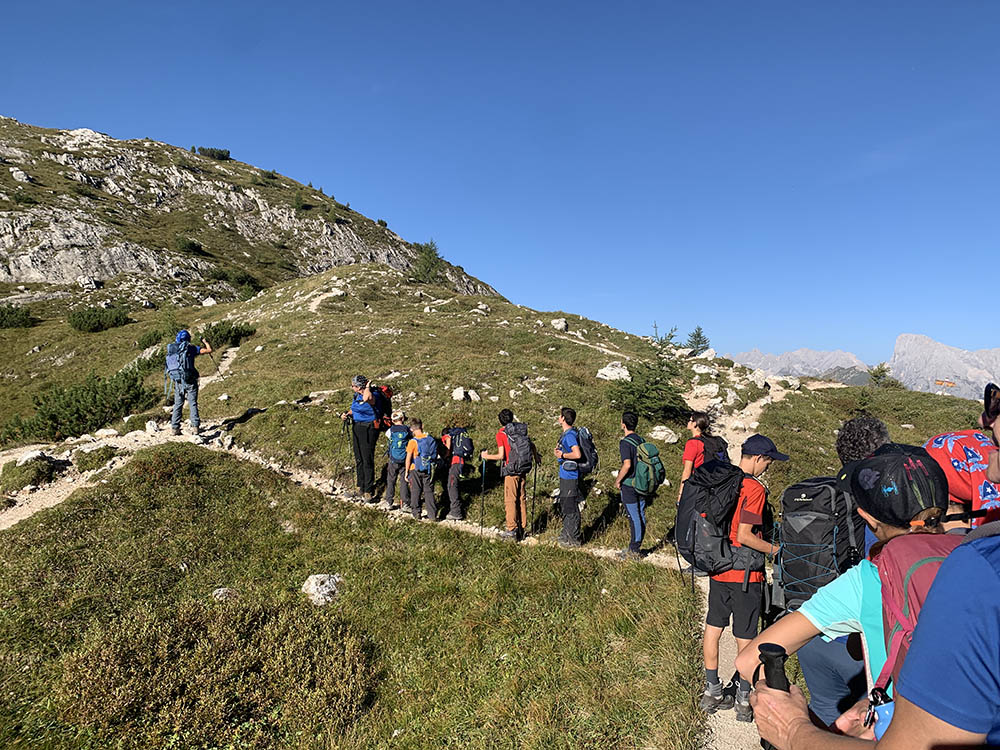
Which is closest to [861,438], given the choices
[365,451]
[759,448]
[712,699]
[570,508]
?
[759,448]

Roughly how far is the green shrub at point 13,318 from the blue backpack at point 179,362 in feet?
105

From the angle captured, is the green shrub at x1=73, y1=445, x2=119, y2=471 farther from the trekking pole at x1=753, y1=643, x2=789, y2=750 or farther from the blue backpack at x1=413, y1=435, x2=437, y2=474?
the trekking pole at x1=753, y1=643, x2=789, y2=750

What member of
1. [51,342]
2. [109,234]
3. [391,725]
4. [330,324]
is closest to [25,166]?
[109,234]

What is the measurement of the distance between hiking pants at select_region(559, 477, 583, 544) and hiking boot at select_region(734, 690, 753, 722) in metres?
4.34

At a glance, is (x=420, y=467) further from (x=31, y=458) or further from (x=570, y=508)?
(x=31, y=458)

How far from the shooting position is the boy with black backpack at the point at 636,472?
27.9 ft

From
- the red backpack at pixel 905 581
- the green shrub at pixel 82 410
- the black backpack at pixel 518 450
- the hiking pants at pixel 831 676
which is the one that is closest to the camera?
the red backpack at pixel 905 581

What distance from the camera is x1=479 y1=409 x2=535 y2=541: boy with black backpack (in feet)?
30.0

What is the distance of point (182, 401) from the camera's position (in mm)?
13672

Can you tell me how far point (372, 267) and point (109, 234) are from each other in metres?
38.5

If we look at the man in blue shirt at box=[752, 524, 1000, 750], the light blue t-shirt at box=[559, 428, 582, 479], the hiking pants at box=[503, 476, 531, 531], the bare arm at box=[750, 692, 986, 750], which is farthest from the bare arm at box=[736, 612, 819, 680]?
the hiking pants at box=[503, 476, 531, 531]

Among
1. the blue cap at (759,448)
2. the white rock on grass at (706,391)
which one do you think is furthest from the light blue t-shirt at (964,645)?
the white rock on grass at (706,391)

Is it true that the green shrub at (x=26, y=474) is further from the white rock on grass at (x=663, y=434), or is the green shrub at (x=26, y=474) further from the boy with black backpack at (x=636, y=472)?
the white rock on grass at (x=663, y=434)

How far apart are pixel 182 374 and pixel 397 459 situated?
7995 millimetres
